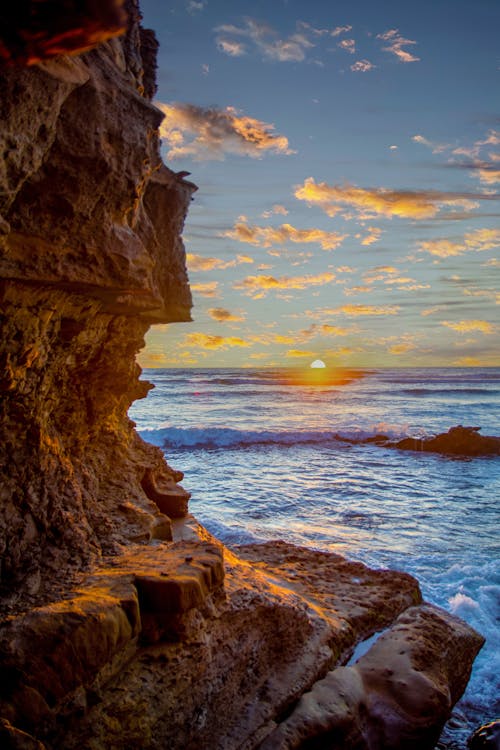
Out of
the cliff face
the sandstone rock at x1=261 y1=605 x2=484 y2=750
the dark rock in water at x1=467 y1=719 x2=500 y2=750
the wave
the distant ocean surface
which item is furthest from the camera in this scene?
the wave

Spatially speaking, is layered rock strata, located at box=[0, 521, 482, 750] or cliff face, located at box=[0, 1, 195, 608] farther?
cliff face, located at box=[0, 1, 195, 608]

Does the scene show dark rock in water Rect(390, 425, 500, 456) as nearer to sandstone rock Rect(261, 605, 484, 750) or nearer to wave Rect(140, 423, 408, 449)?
wave Rect(140, 423, 408, 449)

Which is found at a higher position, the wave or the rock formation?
the rock formation

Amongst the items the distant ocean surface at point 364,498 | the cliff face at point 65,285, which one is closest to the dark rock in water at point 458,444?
the distant ocean surface at point 364,498

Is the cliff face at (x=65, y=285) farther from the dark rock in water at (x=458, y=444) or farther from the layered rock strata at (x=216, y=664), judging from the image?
the dark rock in water at (x=458, y=444)

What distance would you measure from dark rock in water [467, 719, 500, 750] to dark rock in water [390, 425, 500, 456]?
15857mm

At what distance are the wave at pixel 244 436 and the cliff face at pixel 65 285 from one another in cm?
1698

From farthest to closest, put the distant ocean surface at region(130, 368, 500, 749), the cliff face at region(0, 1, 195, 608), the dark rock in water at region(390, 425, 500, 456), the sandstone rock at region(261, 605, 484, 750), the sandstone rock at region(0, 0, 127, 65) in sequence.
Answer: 1. the dark rock in water at region(390, 425, 500, 456)
2. the distant ocean surface at region(130, 368, 500, 749)
3. the sandstone rock at region(261, 605, 484, 750)
4. the cliff face at region(0, 1, 195, 608)
5. the sandstone rock at region(0, 0, 127, 65)

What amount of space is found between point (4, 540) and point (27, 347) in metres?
1.60

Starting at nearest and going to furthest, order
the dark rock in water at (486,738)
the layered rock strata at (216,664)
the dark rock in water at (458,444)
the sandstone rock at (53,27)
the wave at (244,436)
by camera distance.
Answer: the sandstone rock at (53,27) → the layered rock strata at (216,664) → the dark rock in water at (486,738) → the dark rock in water at (458,444) → the wave at (244,436)

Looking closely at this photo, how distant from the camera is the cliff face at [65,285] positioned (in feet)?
11.2

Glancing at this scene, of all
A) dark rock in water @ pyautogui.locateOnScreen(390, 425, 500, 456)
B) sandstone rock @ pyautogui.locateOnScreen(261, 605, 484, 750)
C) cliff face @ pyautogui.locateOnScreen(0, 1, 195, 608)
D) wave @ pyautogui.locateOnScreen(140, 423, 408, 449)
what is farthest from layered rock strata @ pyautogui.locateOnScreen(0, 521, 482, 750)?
wave @ pyautogui.locateOnScreen(140, 423, 408, 449)

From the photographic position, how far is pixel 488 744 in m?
4.89

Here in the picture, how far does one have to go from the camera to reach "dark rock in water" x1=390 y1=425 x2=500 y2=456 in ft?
65.3
